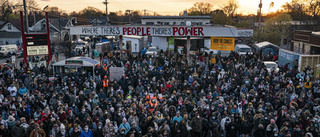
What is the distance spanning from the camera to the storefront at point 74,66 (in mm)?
17953

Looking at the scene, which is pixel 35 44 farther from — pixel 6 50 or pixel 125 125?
pixel 6 50

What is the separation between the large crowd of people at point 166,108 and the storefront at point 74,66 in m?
0.46

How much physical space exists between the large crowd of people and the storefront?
0.46 m

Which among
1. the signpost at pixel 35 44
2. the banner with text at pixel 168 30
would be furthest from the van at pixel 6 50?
the banner with text at pixel 168 30

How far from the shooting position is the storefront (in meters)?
18.0

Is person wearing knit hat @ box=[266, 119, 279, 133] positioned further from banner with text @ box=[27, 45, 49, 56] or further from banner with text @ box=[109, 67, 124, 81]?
banner with text @ box=[27, 45, 49, 56]

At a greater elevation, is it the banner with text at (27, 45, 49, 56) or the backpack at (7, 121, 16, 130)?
the banner with text at (27, 45, 49, 56)

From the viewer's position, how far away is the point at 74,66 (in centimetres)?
1823

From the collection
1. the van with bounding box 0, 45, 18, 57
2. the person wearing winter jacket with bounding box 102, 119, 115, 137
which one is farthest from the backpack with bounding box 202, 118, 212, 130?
the van with bounding box 0, 45, 18, 57

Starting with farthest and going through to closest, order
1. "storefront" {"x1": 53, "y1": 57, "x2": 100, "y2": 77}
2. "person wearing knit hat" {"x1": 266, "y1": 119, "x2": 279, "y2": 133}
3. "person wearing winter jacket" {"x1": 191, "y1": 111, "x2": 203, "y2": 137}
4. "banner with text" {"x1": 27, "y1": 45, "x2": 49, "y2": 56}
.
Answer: "banner with text" {"x1": 27, "y1": 45, "x2": 49, "y2": 56} < "storefront" {"x1": 53, "y1": 57, "x2": 100, "y2": 77} < "person wearing winter jacket" {"x1": 191, "y1": 111, "x2": 203, "y2": 137} < "person wearing knit hat" {"x1": 266, "y1": 119, "x2": 279, "y2": 133}

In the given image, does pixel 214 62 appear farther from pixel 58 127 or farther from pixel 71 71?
pixel 58 127

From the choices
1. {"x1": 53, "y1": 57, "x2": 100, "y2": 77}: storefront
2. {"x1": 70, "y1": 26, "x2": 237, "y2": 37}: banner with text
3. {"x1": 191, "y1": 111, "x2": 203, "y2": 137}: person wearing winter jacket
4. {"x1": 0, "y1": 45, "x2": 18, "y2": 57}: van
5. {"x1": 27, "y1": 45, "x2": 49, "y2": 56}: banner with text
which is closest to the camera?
{"x1": 191, "y1": 111, "x2": 203, "y2": 137}: person wearing winter jacket

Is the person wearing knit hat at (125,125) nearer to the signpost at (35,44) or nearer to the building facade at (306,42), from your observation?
the signpost at (35,44)

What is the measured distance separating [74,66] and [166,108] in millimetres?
9474
